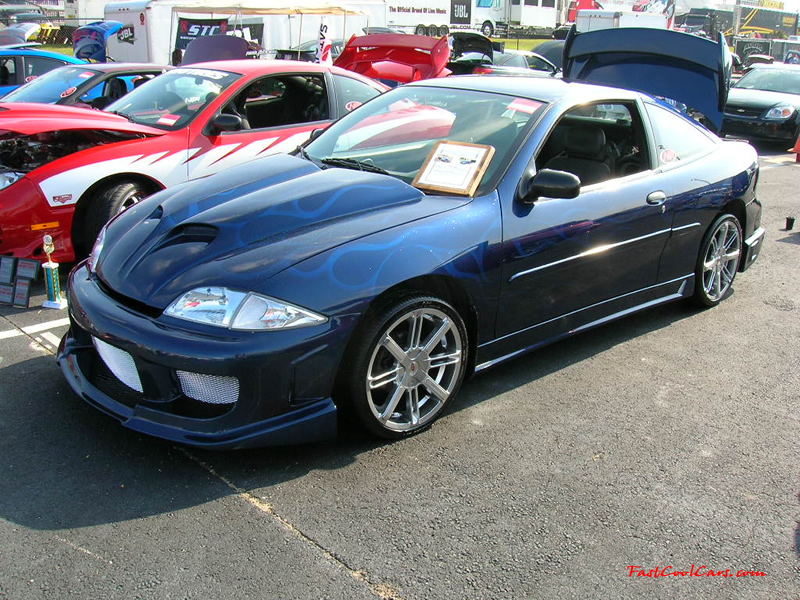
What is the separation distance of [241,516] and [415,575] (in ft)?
2.24

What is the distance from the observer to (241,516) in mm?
2752

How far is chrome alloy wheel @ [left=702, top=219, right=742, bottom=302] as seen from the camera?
497cm

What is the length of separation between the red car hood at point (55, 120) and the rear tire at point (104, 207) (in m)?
0.46

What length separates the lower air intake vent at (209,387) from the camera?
9.41ft

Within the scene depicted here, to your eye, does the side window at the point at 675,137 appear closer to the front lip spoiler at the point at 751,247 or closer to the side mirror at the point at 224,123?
the front lip spoiler at the point at 751,247

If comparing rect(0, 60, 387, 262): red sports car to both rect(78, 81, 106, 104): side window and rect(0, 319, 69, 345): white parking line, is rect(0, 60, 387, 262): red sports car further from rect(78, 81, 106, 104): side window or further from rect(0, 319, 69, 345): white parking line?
rect(78, 81, 106, 104): side window

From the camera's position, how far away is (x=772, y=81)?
1407 cm

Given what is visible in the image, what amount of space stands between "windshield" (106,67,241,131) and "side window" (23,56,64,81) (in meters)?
5.09

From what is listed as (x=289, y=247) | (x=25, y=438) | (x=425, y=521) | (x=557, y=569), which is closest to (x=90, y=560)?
(x=25, y=438)

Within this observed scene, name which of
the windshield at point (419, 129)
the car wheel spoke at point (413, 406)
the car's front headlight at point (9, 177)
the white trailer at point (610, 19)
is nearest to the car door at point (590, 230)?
the windshield at point (419, 129)

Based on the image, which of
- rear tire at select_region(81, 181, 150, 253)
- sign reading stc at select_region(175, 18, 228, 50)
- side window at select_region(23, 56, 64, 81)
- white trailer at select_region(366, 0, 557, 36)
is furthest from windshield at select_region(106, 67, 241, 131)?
white trailer at select_region(366, 0, 557, 36)

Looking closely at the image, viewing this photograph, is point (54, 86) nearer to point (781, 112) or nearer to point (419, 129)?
point (419, 129)

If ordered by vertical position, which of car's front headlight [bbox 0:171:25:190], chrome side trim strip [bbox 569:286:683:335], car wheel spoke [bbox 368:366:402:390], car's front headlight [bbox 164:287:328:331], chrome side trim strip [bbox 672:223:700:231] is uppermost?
car's front headlight [bbox 0:171:25:190]

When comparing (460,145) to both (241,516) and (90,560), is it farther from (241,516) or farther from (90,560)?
(90,560)
